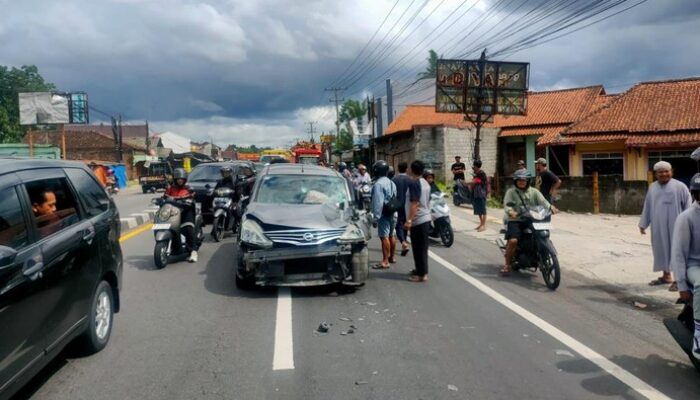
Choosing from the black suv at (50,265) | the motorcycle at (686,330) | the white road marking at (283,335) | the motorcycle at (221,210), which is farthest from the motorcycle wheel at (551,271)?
the motorcycle at (221,210)

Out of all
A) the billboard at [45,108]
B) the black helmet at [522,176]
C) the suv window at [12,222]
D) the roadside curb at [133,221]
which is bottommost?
the roadside curb at [133,221]

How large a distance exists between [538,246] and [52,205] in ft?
20.2

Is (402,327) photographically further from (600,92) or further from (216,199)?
(600,92)

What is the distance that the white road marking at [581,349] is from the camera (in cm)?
441

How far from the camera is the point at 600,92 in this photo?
36.9 m

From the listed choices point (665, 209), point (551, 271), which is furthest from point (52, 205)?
point (665, 209)

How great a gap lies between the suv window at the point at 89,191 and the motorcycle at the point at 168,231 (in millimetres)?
3265

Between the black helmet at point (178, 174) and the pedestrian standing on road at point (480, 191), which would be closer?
the black helmet at point (178, 174)

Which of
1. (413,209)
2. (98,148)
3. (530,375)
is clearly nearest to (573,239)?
(413,209)

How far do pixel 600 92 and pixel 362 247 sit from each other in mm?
34199

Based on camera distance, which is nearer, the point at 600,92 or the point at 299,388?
the point at 299,388

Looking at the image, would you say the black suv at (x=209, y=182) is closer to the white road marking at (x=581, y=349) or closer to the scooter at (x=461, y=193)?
the scooter at (x=461, y=193)

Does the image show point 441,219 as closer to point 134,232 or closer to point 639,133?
point 134,232

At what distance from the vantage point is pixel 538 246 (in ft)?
26.7
